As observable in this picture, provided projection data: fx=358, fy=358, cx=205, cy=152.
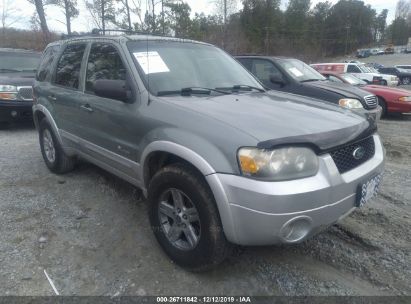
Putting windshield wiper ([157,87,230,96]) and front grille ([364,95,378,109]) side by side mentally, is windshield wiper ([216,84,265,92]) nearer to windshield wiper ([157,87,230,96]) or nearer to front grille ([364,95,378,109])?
windshield wiper ([157,87,230,96])

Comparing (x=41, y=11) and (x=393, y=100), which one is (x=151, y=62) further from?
(x=41, y=11)

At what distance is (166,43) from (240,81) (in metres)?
0.83

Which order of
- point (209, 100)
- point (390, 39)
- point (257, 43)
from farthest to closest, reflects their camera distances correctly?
point (390, 39)
point (257, 43)
point (209, 100)

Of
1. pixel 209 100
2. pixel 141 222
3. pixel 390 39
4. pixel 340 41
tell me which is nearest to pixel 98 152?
pixel 141 222

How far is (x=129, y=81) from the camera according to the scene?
10.1 ft

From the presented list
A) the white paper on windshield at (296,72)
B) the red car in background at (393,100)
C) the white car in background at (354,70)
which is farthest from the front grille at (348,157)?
the white car in background at (354,70)

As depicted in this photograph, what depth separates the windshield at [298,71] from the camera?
712cm

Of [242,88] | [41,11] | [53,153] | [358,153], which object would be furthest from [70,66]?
[41,11]

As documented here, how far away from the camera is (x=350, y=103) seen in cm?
648

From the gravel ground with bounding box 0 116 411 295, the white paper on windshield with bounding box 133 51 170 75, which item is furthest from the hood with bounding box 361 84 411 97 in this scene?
the white paper on windshield with bounding box 133 51 170 75

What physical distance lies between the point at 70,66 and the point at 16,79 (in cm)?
404

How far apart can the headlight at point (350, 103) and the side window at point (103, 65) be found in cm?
447

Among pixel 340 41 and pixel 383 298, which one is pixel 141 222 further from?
pixel 340 41

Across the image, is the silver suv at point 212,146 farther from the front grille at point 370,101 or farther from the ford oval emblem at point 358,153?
the front grille at point 370,101
